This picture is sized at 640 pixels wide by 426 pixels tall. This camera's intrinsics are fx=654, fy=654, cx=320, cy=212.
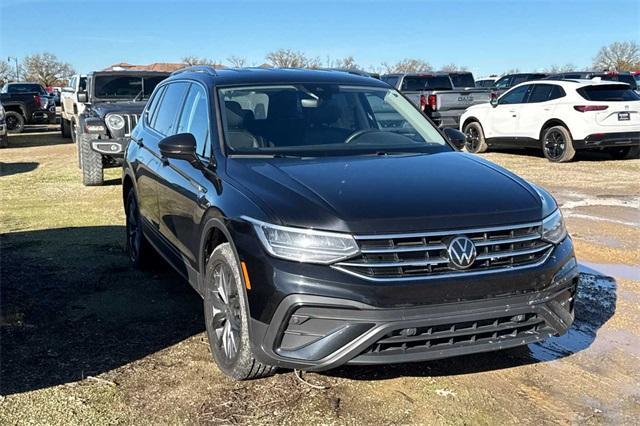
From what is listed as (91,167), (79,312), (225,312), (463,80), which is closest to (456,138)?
(225,312)

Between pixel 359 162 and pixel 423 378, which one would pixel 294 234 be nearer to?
pixel 359 162

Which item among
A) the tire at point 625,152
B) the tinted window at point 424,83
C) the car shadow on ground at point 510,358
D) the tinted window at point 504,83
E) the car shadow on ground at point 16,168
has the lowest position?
the car shadow on ground at point 16,168

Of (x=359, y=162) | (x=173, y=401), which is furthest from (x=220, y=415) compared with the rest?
(x=359, y=162)

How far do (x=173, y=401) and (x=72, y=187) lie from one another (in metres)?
8.47

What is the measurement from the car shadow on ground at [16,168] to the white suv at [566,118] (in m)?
9.27

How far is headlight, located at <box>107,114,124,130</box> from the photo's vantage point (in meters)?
10.5

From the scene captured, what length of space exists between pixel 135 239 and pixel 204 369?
261 cm

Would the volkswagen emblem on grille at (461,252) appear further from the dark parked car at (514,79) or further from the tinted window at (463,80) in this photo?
the dark parked car at (514,79)

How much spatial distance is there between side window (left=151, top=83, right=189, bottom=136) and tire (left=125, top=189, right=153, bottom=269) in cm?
85

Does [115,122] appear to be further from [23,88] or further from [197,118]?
[23,88]

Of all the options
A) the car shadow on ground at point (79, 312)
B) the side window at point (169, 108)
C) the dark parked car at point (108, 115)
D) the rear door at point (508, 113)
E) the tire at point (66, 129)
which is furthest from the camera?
the tire at point (66, 129)

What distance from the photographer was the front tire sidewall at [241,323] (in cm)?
336

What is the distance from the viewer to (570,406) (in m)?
3.38

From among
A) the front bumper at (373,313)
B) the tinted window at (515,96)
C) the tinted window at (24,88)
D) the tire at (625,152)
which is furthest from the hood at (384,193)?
the tinted window at (24,88)
